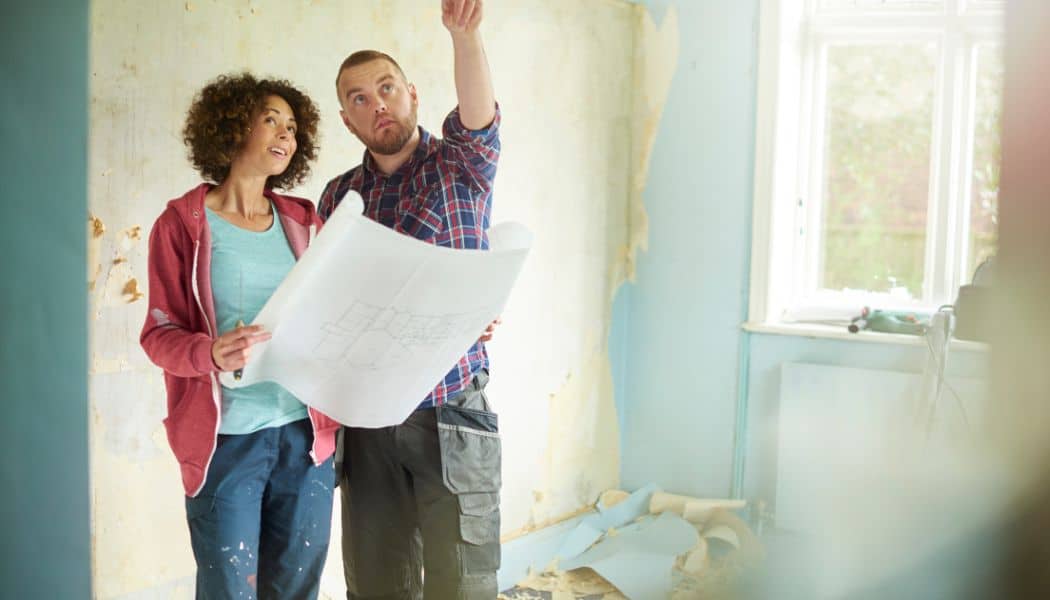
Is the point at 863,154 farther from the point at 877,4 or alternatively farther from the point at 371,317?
the point at 371,317

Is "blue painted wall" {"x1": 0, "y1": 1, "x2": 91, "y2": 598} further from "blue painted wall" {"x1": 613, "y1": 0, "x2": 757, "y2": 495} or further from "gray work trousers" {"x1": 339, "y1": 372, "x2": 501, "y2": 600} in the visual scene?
"blue painted wall" {"x1": 613, "y1": 0, "x2": 757, "y2": 495}

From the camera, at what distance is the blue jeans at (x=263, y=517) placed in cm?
107

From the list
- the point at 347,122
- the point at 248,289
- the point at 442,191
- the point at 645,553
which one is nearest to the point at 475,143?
the point at 442,191

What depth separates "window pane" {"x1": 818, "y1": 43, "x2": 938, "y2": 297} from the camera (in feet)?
7.90

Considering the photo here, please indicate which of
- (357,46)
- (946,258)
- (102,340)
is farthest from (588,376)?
(102,340)

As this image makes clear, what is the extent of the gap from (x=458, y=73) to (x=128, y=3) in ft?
1.69

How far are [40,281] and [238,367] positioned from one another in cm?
29

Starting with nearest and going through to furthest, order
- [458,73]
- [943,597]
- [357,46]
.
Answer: [943,597] < [458,73] < [357,46]

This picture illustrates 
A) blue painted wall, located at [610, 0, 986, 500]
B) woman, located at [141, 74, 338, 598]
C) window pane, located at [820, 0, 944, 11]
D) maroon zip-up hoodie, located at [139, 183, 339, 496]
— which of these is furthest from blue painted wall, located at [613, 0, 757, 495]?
maroon zip-up hoodie, located at [139, 183, 339, 496]

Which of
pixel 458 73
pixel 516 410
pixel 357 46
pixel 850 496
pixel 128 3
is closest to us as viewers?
pixel 458 73

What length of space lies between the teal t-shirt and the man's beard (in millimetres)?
214

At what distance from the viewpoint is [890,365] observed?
2.40m

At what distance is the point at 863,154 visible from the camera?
8.34 feet

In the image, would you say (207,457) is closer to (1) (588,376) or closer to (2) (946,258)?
(1) (588,376)
